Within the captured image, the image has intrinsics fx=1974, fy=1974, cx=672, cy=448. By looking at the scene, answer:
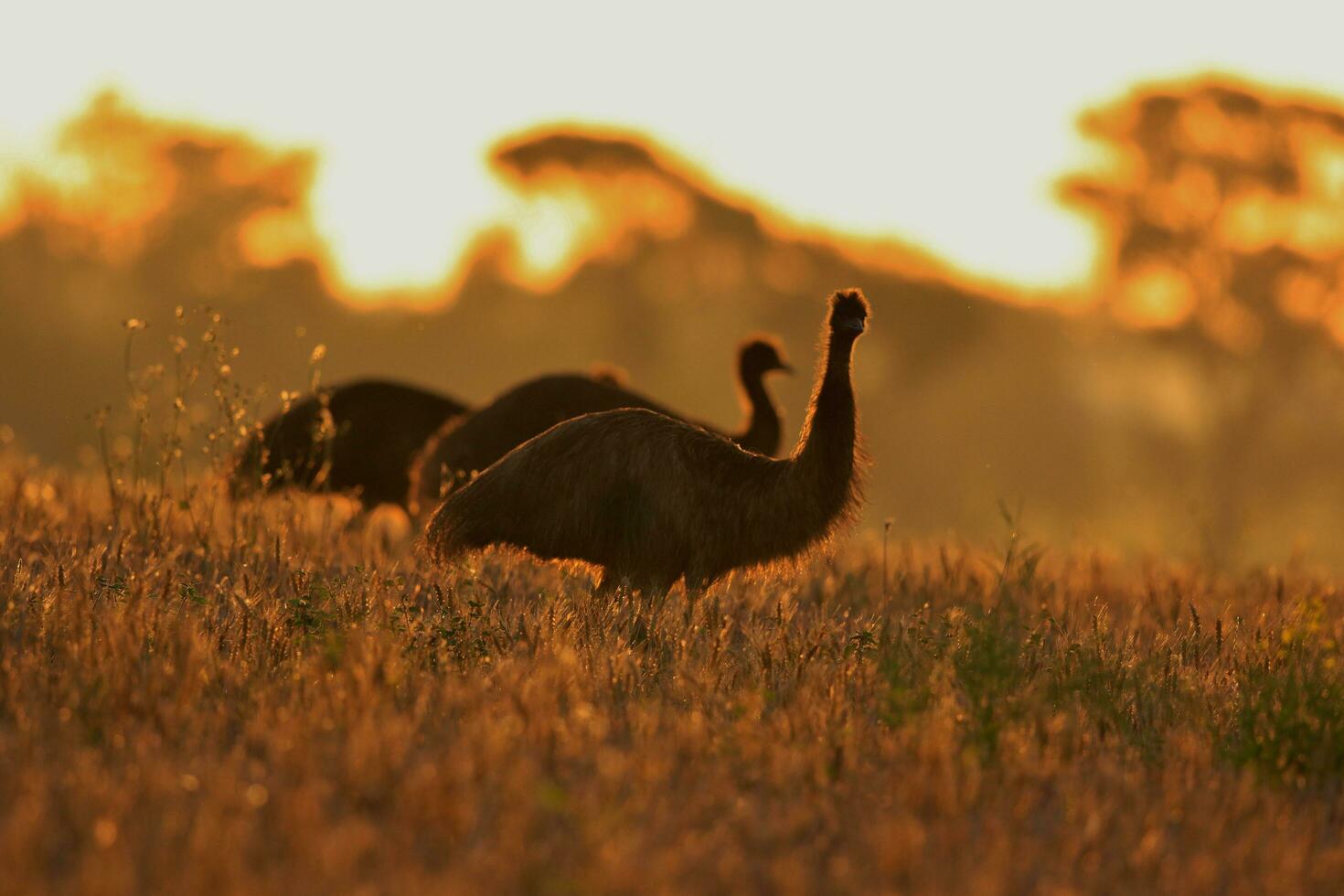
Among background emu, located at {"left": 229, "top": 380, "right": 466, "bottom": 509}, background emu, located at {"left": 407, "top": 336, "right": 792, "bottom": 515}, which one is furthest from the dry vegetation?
background emu, located at {"left": 229, "top": 380, "right": 466, "bottom": 509}

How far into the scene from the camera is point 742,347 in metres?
12.6

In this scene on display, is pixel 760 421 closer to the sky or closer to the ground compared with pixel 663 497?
closer to the sky

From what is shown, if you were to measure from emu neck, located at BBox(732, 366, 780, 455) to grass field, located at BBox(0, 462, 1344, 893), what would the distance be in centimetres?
377

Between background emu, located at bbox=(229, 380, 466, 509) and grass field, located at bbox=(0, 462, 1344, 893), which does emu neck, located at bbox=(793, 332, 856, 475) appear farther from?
background emu, located at bbox=(229, 380, 466, 509)

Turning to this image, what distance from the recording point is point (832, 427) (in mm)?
8047

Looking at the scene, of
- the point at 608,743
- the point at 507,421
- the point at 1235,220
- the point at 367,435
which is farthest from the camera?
the point at 1235,220

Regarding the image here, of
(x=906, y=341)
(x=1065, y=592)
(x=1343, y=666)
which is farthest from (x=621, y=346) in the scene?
(x=1343, y=666)

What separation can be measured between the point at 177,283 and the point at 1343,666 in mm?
38665

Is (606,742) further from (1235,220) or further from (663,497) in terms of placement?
(1235,220)

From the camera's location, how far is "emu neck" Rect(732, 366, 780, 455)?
473 inches

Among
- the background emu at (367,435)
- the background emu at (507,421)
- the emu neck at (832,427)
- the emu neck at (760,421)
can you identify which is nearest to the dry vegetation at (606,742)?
the emu neck at (832,427)

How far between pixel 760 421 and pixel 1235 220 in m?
25.4

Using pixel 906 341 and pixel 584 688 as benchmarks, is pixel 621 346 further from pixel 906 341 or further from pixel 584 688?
pixel 584 688

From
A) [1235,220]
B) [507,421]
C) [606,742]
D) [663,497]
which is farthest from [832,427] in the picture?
[1235,220]
